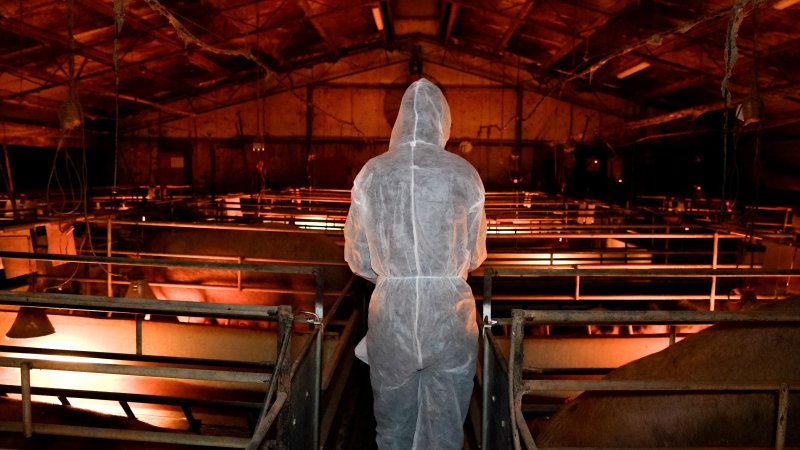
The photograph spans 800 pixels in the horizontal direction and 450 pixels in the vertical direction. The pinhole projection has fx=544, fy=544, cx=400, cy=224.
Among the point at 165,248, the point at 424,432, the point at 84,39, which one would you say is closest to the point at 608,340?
the point at 424,432

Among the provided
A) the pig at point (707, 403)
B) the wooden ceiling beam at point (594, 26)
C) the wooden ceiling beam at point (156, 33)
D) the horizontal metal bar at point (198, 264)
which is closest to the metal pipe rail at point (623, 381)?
the pig at point (707, 403)

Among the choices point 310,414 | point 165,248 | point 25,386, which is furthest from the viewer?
point 165,248

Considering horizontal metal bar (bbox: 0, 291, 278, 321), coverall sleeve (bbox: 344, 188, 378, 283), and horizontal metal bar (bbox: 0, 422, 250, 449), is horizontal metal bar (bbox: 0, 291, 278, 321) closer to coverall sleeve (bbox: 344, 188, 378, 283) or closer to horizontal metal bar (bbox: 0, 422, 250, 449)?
horizontal metal bar (bbox: 0, 422, 250, 449)

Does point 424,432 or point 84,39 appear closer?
point 424,432

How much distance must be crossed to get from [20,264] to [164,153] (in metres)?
12.4

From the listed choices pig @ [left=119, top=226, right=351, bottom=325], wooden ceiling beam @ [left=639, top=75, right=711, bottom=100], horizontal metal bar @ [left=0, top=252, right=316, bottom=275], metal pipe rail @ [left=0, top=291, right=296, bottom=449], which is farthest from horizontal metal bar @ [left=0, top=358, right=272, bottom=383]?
wooden ceiling beam @ [left=639, top=75, right=711, bottom=100]

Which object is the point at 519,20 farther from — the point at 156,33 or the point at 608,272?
the point at 608,272

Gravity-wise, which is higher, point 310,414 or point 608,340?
point 310,414

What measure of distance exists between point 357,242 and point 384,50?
47.0ft

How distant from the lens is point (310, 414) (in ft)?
8.12

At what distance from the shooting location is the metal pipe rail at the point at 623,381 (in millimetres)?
1903

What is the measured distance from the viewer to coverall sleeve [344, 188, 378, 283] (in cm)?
284

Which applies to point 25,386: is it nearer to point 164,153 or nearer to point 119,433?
point 119,433

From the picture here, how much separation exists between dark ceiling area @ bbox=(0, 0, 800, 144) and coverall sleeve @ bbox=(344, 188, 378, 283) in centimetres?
229
